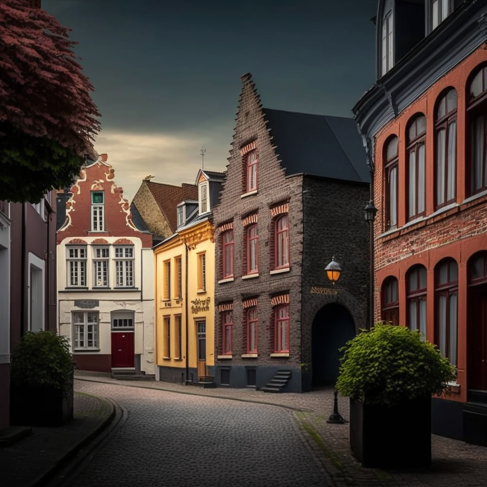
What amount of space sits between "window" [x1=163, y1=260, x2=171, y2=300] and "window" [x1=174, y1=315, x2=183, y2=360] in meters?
1.78

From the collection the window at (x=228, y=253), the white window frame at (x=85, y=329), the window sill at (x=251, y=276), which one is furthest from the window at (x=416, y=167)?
the white window frame at (x=85, y=329)

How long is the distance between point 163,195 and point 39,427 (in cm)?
3656

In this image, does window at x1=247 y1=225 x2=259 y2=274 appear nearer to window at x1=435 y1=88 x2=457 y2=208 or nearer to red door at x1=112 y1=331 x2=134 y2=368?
red door at x1=112 y1=331 x2=134 y2=368

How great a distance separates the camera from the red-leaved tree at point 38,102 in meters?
9.59

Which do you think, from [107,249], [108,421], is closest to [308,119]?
[107,249]

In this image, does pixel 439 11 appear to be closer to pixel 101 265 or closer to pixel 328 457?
pixel 328 457

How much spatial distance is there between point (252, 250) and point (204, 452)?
21403 mm

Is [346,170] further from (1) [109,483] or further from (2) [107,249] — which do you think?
(1) [109,483]

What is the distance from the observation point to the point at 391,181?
2095 cm

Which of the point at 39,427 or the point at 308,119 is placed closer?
the point at 39,427

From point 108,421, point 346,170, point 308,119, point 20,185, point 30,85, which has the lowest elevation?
point 108,421

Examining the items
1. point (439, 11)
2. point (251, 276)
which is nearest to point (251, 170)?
point (251, 276)

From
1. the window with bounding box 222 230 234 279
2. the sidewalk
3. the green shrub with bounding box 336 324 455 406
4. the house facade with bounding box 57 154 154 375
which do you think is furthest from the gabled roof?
the green shrub with bounding box 336 324 455 406

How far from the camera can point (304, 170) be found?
107ft
